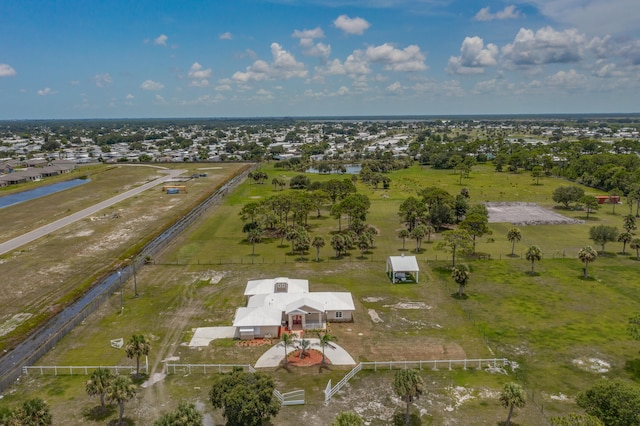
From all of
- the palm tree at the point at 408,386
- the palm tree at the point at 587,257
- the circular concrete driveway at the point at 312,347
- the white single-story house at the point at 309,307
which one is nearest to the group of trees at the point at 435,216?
the palm tree at the point at 587,257

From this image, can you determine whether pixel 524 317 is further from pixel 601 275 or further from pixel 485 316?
pixel 601 275

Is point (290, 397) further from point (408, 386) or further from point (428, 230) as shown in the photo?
point (428, 230)

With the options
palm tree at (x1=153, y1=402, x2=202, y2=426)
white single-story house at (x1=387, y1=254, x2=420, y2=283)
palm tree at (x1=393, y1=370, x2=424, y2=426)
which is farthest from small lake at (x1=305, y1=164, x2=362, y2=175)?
palm tree at (x1=153, y1=402, x2=202, y2=426)

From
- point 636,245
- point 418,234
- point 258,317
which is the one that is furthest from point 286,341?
point 636,245

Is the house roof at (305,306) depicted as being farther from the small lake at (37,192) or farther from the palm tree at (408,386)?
the small lake at (37,192)

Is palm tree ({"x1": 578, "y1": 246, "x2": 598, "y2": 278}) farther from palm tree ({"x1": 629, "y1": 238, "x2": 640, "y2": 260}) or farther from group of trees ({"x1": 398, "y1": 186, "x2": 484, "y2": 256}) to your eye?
group of trees ({"x1": 398, "y1": 186, "x2": 484, "y2": 256})

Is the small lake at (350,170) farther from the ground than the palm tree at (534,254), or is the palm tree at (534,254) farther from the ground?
the small lake at (350,170)

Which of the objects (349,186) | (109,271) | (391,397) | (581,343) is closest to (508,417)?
(391,397)
